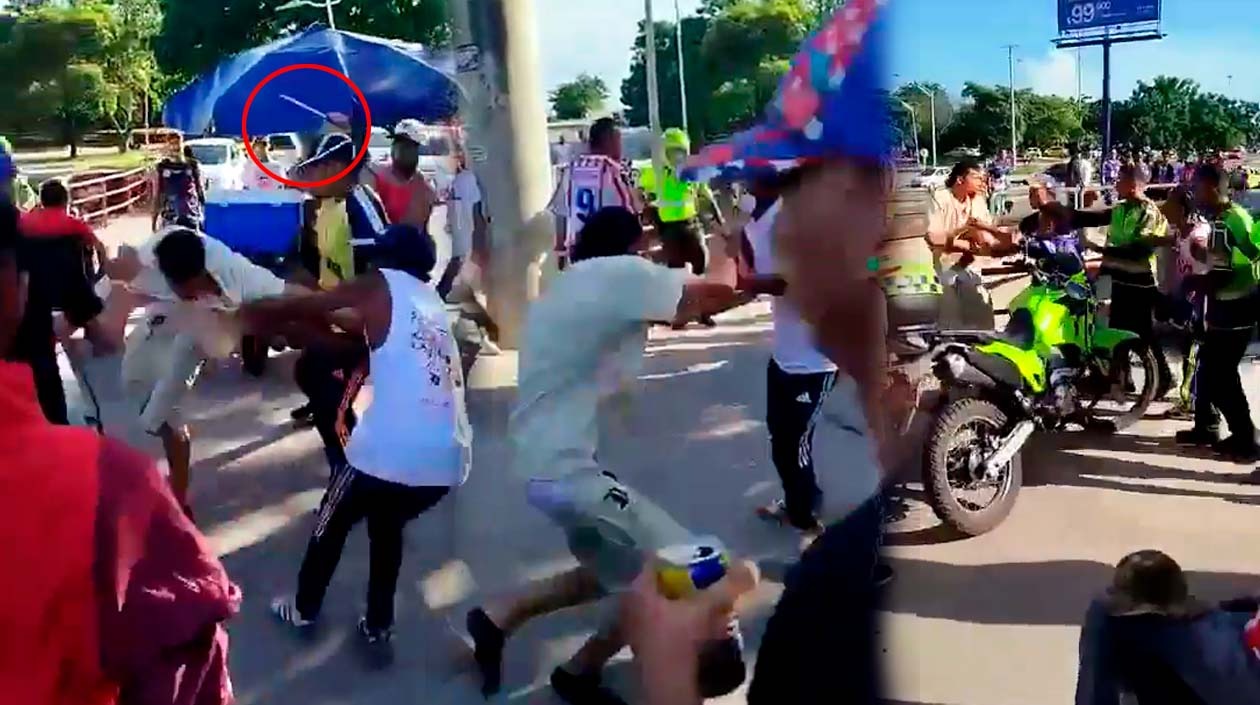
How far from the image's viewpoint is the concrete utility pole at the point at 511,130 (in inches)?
97.3

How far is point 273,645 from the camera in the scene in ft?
9.96

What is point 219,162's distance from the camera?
16.2 ft

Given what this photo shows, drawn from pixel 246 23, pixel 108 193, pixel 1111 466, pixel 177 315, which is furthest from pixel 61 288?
pixel 1111 466

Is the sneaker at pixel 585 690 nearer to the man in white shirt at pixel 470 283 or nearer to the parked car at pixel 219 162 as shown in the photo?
the man in white shirt at pixel 470 283

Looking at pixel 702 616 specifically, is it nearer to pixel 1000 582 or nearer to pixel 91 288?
pixel 1000 582

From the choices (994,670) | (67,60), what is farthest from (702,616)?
(67,60)

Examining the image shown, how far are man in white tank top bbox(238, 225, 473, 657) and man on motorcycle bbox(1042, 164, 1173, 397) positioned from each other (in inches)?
53.4

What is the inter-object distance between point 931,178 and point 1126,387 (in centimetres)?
265

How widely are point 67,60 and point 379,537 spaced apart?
125 cm

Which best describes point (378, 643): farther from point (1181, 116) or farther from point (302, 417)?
point (302, 417)

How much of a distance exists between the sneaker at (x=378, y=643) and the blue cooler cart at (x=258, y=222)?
6.60 ft

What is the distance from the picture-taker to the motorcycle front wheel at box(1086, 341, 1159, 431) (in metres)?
3.93

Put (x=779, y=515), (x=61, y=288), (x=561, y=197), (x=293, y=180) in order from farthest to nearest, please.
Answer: (x=293, y=180), (x=61, y=288), (x=561, y=197), (x=779, y=515)

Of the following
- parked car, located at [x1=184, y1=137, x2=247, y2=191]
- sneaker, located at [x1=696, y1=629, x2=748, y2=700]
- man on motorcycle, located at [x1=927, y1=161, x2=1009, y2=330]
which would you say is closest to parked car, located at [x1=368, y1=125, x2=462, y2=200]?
parked car, located at [x1=184, y1=137, x2=247, y2=191]
